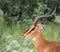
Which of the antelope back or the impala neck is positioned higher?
the antelope back

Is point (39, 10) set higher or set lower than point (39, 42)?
lower

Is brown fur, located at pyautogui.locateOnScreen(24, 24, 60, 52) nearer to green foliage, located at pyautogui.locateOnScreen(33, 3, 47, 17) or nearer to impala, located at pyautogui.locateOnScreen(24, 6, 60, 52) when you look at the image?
impala, located at pyautogui.locateOnScreen(24, 6, 60, 52)

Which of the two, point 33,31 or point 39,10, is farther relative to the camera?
point 39,10

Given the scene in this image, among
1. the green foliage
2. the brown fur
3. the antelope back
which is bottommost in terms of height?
the green foliage

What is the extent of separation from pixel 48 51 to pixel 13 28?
454 cm

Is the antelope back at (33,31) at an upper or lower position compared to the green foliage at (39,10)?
upper

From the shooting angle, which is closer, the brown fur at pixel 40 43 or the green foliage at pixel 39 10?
the brown fur at pixel 40 43

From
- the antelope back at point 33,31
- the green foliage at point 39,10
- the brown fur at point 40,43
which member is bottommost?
the green foliage at point 39,10

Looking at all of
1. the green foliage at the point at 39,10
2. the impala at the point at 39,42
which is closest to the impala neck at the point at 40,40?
the impala at the point at 39,42

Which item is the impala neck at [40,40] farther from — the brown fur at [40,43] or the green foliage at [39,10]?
the green foliage at [39,10]

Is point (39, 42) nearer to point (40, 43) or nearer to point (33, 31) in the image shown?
point (40, 43)

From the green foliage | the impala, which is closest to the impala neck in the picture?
the impala

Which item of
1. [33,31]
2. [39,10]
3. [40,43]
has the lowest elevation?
[39,10]

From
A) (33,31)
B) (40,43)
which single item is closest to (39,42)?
(40,43)
